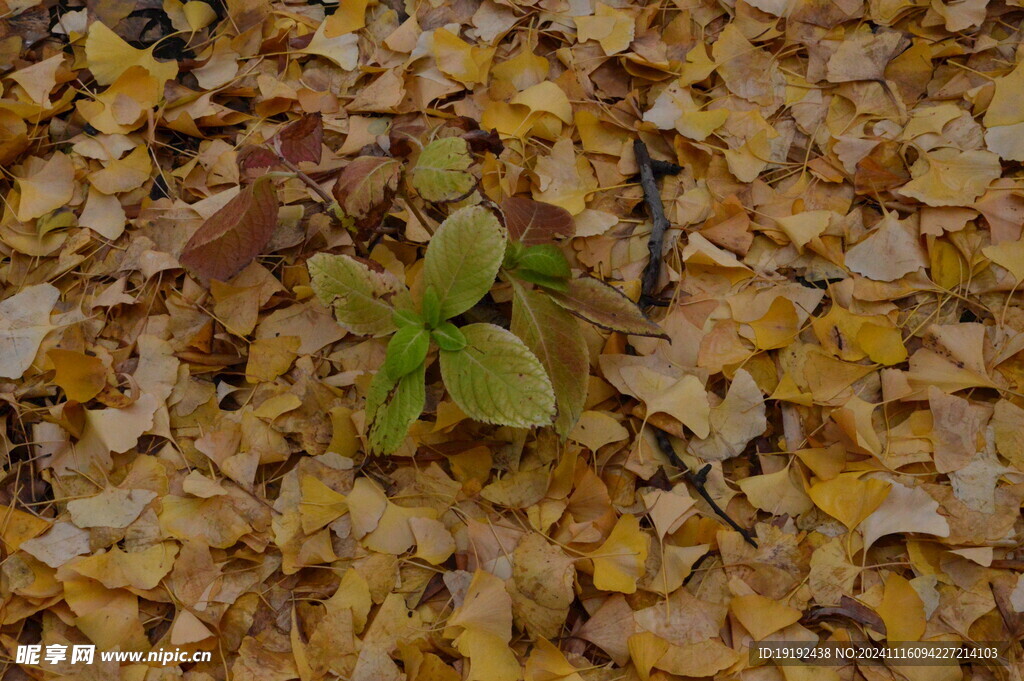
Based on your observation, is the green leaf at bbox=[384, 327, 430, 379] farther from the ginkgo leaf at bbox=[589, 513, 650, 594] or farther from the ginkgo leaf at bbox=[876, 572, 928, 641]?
the ginkgo leaf at bbox=[876, 572, 928, 641]

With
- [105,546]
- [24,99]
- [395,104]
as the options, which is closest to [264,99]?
[395,104]

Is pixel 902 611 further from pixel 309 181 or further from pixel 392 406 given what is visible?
pixel 309 181

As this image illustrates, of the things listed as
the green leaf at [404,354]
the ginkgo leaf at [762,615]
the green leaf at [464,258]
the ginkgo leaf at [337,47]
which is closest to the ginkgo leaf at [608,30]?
the ginkgo leaf at [337,47]

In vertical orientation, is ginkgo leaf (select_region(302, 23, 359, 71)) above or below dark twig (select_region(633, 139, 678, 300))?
above

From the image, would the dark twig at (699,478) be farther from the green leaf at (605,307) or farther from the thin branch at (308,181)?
the thin branch at (308,181)

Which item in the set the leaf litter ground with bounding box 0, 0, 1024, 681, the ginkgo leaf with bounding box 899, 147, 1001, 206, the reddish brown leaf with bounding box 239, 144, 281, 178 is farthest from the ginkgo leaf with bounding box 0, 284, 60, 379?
the ginkgo leaf with bounding box 899, 147, 1001, 206

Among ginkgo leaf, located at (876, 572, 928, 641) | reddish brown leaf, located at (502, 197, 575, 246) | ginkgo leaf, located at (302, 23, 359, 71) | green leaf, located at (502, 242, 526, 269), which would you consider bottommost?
ginkgo leaf, located at (876, 572, 928, 641)

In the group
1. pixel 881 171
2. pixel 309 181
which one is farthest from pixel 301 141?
pixel 881 171
